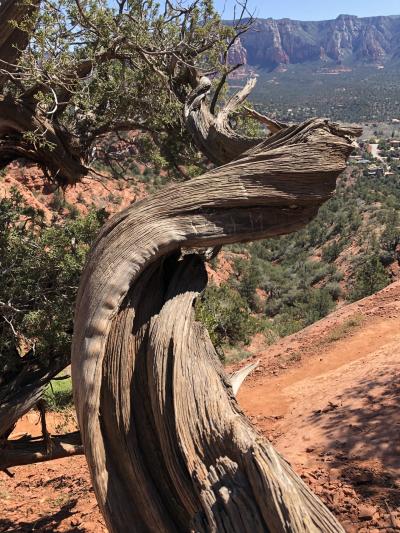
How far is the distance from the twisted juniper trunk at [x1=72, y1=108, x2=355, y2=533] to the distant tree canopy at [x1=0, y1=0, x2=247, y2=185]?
217cm

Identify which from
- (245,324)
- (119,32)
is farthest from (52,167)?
(245,324)

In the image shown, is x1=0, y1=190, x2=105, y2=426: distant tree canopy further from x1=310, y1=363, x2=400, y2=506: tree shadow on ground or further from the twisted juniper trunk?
x1=310, y1=363, x2=400, y2=506: tree shadow on ground

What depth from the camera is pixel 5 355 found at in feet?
14.9

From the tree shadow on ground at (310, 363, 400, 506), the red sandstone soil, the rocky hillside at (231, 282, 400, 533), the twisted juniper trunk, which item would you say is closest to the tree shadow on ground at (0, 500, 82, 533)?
the red sandstone soil

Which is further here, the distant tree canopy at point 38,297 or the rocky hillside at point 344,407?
the distant tree canopy at point 38,297

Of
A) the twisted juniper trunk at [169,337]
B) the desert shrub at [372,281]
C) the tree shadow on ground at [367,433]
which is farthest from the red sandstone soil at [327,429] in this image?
the desert shrub at [372,281]

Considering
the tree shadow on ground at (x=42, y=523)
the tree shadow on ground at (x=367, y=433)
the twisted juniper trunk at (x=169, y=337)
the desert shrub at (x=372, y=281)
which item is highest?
the desert shrub at (x=372, y=281)

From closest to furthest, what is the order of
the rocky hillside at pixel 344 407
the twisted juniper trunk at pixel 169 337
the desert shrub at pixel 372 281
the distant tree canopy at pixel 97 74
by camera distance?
the twisted juniper trunk at pixel 169 337, the rocky hillside at pixel 344 407, the distant tree canopy at pixel 97 74, the desert shrub at pixel 372 281

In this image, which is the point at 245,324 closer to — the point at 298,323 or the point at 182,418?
the point at 298,323

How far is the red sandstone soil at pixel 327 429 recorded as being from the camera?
3.36 m

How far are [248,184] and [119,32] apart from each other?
2951 millimetres

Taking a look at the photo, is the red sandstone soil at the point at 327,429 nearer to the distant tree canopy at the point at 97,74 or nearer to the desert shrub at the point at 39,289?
the desert shrub at the point at 39,289

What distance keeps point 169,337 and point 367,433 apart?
310 centimetres

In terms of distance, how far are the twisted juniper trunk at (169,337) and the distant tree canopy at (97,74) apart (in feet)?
7.13
